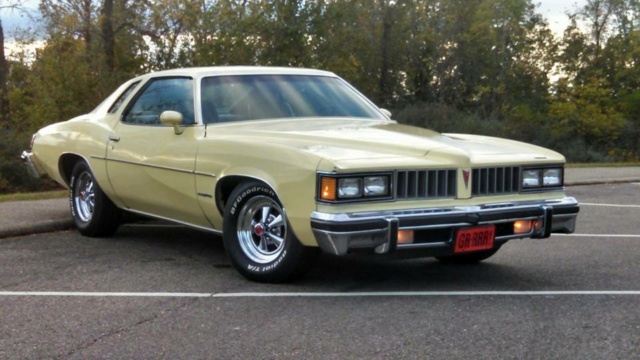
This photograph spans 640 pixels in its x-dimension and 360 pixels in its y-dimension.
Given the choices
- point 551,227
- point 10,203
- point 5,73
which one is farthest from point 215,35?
point 551,227

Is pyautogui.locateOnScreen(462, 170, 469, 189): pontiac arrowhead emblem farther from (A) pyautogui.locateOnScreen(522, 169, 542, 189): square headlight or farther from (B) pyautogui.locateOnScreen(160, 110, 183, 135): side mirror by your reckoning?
(B) pyautogui.locateOnScreen(160, 110, 183, 135): side mirror

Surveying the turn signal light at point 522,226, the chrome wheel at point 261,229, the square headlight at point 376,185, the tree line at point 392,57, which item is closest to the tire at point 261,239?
the chrome wheel at point 261,229

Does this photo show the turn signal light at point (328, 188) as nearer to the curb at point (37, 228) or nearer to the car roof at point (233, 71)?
the car roof at point (233, 71)

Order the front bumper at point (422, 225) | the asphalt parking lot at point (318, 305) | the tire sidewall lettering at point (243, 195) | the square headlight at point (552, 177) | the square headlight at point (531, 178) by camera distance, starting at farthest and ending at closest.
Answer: the square headlight at point (552, 177) → the square headlight at point (531, 178) → the tire sidewall lettering at point (243, 195) → the front bumper at point (422, 225) → the asphalt parking lot at point (318, 305)

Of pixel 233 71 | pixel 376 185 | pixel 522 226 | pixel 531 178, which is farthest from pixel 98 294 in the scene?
pixel 531 178

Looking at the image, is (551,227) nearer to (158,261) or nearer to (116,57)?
(158,261)

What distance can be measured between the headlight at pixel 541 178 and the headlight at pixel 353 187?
45.9 inches

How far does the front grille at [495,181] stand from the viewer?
256 inches

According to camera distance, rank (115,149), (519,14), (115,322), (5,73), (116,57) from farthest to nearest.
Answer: (519,14)
(5,73)
(116,57)
(115,149)
(115,322)

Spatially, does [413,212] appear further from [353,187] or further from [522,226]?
[522,226]

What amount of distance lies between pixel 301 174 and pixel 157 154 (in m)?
1.92

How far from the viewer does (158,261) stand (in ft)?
25.4

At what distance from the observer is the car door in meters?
7.38

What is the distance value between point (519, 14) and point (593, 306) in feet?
179
